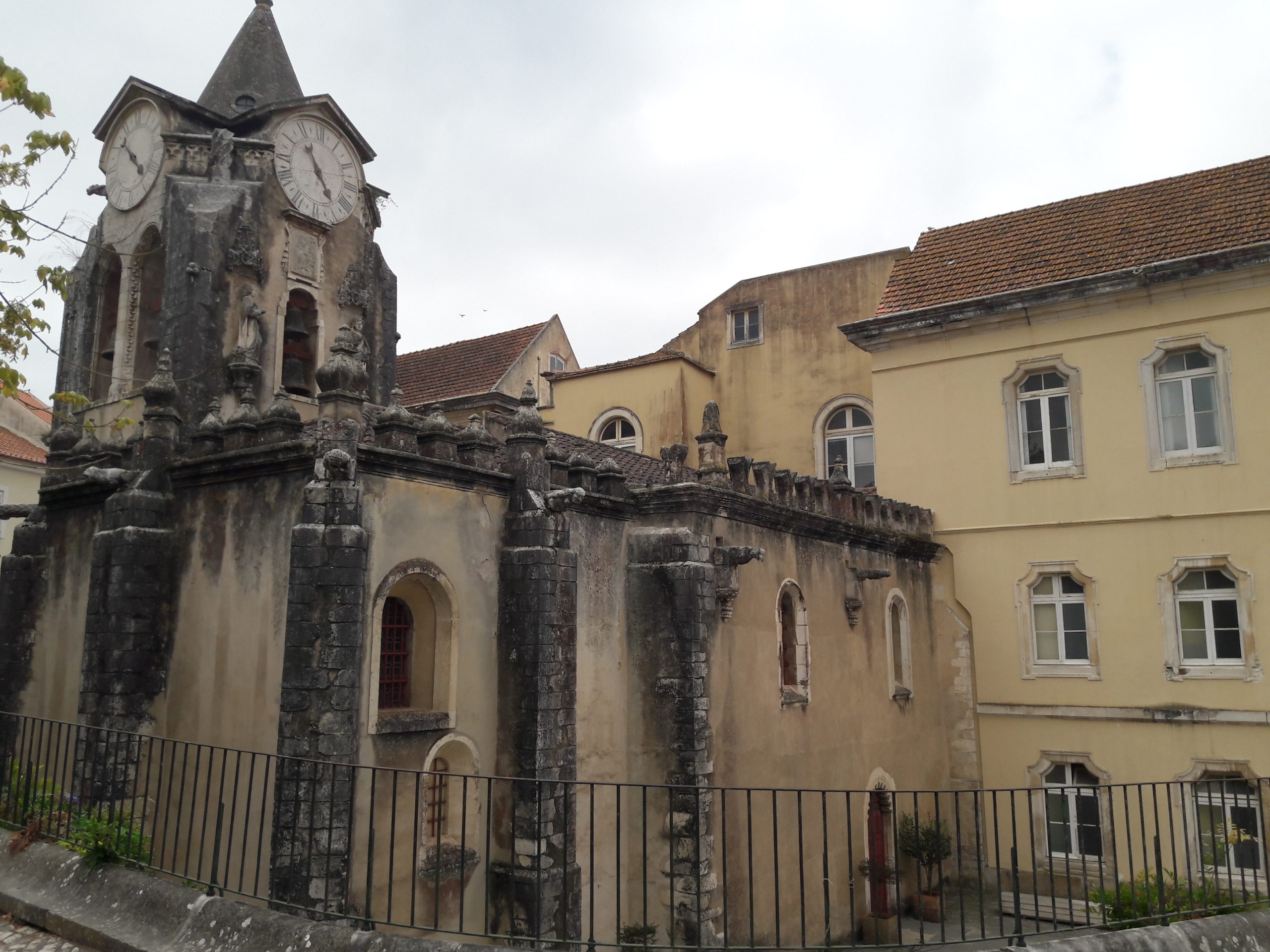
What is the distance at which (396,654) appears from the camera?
10.5 m

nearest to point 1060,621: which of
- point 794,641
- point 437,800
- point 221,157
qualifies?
point 794,641

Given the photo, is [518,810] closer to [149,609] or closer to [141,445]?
[149,609]

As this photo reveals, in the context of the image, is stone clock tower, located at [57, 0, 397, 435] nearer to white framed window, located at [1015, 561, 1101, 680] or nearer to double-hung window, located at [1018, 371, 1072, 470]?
double-hung window, located at [1018, 371, 1072, 470]

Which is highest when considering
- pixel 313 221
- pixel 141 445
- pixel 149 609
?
pixel 313 221

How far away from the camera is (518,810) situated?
10602 millimetres

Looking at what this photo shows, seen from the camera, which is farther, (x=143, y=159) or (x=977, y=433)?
(x=977, y=433)

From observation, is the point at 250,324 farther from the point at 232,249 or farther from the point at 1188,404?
the point at 1188,404

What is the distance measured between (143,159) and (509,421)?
6364 mm

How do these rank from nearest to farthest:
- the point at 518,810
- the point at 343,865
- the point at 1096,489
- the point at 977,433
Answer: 1. the point at 343,865
2. the point at 518,810
3. the point at 1096,489
4. the point at 977,433

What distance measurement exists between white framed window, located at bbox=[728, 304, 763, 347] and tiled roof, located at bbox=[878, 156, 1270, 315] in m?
3.93

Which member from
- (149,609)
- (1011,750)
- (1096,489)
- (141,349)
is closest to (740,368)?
(1096,489)

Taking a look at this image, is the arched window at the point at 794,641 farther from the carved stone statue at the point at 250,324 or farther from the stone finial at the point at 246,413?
the carved stone statue at the point at 250,324

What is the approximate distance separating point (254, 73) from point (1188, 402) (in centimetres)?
1503

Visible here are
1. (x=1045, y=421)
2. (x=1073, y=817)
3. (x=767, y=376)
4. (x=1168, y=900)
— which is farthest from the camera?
(x=767, y=376)
